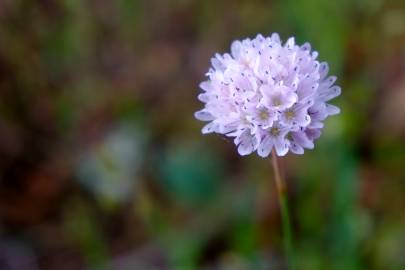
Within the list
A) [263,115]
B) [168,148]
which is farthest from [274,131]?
[168,148]

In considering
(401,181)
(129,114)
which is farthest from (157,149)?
(401,181)

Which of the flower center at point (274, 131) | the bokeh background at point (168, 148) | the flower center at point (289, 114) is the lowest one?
the flower center at point (274, 131)

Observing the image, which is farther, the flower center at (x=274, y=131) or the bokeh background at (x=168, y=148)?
the bokeh background at (x=168, y=148)

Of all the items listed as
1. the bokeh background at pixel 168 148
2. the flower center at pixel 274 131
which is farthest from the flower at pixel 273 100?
the bokeh background at pixel 168 148

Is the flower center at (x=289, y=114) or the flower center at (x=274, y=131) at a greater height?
the flower center at (x=289, y=114)

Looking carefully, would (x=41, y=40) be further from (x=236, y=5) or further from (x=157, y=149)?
(x=236, y=5)

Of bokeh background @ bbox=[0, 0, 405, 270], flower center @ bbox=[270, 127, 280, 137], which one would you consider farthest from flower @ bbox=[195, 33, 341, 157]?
bokeh background @ bbox=[0, 0, 405, 270]

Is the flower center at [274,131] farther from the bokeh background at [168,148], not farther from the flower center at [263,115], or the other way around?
the bokeh background at [168,148]
